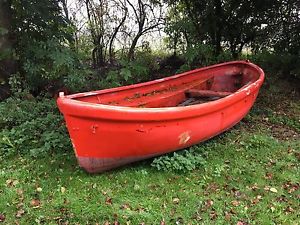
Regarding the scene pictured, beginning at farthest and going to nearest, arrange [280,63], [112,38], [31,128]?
[112,38] → [280,63] → [31,128]

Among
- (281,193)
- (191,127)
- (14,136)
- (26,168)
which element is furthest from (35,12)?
(281,193)

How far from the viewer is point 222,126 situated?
16.0ft

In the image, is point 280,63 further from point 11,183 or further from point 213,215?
point 11,183

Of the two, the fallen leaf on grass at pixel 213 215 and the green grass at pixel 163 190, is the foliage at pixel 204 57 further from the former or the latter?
the fallen leaf on grass at pixel 213 215

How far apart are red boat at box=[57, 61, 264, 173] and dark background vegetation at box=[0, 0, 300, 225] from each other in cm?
22

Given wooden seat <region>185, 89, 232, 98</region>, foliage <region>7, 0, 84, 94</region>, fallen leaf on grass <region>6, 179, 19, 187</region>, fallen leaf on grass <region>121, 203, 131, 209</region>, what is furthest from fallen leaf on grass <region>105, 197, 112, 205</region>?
foliage <region>7, 0, 84, 94</region>

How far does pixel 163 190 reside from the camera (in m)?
3.86

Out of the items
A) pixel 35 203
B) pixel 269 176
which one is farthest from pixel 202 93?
pixel 35 203

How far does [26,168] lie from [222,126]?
2.48 m

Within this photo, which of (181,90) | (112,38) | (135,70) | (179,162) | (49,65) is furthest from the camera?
(112,38)

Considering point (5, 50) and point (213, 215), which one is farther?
point (5, 50)

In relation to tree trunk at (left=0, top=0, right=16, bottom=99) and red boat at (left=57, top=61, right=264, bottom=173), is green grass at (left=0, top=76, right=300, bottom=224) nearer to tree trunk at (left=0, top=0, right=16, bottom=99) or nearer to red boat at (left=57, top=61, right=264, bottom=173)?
red boat at (left=57, top=61, right=264, bottom=173)

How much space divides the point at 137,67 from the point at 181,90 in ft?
4.78

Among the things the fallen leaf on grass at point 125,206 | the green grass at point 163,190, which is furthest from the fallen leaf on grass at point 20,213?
the fallen leaf on grass at point 125,206
